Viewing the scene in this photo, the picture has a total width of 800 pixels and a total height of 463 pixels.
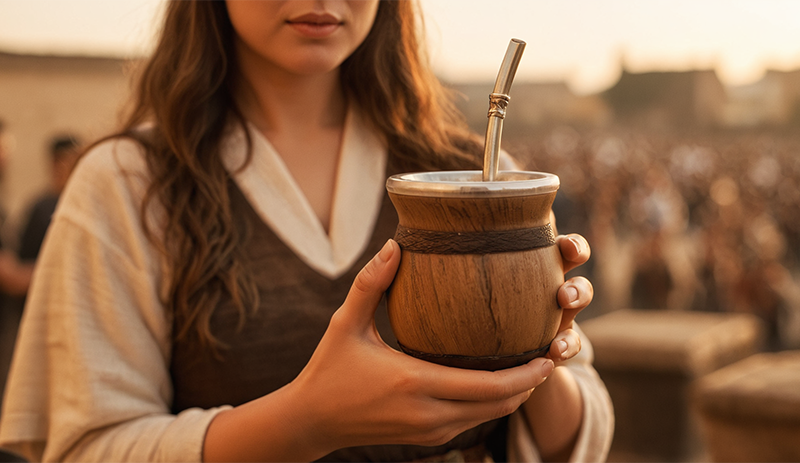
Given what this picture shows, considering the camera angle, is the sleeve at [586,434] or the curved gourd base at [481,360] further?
the sleeve at [586,434]

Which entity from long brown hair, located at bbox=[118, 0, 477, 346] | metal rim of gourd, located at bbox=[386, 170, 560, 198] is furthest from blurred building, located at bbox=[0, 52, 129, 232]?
metal rim of gourd, located at bbox=[386, 170, 560, 198]

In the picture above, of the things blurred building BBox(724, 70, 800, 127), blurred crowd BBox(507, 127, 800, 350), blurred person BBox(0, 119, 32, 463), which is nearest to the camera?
blurred person BBox(0, 119, 32, 463)

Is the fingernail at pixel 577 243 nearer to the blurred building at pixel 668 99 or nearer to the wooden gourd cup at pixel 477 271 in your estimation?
the wooden gourd cup at pixel 477 271

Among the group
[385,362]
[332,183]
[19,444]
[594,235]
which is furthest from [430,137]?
[594,235]

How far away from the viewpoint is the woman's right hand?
2.74ft

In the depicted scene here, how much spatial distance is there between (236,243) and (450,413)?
1.70 feet

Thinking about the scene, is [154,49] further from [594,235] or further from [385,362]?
[594,235]

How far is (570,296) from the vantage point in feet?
2.80

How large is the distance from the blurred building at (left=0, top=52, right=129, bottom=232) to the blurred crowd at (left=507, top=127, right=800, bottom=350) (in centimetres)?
687

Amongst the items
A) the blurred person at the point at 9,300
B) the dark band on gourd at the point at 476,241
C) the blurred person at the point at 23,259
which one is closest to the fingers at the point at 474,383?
the dark band on gourd at the point at 476,241

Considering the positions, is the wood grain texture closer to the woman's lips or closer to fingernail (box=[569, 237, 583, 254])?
fingernail (box=[569, 237, 583, 254])

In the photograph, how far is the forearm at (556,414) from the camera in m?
1.22

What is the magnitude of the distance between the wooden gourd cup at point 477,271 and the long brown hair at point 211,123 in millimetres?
428

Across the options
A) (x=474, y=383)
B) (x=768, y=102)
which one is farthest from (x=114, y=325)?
(x=768, y=102)
